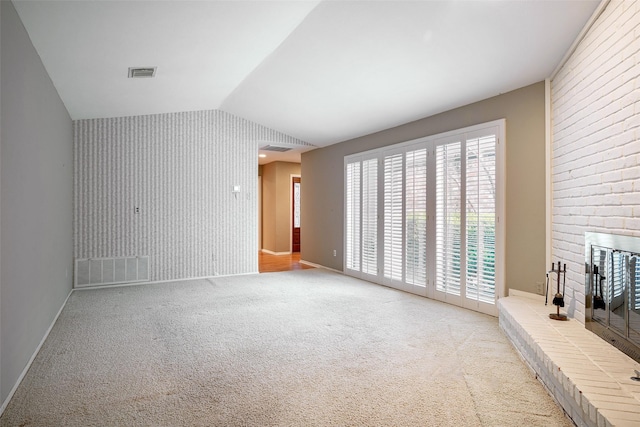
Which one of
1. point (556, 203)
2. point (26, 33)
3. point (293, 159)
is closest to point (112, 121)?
point (26, 33)

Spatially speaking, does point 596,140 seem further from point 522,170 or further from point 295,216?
point 295,216

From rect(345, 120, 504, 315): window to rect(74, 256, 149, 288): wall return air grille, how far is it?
3.42 metres

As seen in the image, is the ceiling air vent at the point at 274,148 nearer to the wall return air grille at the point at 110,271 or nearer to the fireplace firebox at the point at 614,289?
the wall return air grille at the point at 110,271

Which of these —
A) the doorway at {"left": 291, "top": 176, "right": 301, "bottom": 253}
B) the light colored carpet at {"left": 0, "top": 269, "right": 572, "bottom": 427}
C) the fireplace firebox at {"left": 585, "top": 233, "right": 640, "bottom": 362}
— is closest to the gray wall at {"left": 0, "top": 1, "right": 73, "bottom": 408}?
the light colored carpet at {"left": 0, "top": 269, "right": 572, "bottom": 427}

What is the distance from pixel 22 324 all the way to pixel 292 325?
212cm

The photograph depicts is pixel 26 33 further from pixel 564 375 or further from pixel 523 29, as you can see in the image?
pixel 564 375

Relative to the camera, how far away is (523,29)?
2.96 meters

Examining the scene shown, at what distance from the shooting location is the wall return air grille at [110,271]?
560cm

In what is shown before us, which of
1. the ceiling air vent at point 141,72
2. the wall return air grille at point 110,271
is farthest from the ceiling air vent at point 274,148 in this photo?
the ceiling air vent at point 141,72

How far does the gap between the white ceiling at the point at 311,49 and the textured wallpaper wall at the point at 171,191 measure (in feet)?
2.24

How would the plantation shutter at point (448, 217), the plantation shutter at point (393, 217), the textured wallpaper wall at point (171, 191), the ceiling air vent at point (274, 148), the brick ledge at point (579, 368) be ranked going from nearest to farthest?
the brick ledge at point (579, 368) → the plantation shutter at point (448, 217) → the plantation shutter at point (393, 217) → the textured wallpaper wall at point (171, 191) → the ceiling air vent at point (274, 148)

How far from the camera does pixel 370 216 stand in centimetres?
601

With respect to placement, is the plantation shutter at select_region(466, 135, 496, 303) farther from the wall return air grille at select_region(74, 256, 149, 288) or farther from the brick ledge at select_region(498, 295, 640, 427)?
the wall return air grille at select_region(74, 256, 149, 288)

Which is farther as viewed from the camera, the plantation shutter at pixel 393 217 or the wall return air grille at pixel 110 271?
the wall return air grille at pixel 110 271
